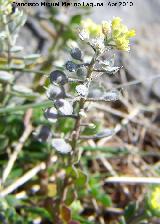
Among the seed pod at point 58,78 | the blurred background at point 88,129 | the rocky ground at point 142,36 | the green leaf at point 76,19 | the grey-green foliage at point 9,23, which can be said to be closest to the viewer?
the seed pod at point 58,78

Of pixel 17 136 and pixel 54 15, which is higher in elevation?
pixel 54 15

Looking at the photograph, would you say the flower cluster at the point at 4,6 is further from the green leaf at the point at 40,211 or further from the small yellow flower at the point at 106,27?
the green leaf at the point at 40,211

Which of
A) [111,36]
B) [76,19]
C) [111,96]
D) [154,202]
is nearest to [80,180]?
[154,202]

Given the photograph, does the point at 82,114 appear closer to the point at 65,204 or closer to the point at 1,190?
the point at 65,204

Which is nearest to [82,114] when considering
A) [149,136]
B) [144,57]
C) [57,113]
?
[57,113]

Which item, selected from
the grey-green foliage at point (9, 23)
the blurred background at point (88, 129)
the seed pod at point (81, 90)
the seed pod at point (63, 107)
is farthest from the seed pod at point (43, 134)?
the seed pod at point (81, 90)

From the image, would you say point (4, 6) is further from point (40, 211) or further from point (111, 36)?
point (40, 211)
